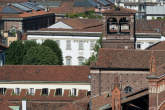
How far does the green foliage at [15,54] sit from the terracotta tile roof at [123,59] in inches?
1411

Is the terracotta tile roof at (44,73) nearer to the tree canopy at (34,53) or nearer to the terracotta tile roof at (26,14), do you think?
the tree canopy at (34,53)

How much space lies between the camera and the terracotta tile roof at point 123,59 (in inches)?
2901

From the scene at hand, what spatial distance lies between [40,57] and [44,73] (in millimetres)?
20102

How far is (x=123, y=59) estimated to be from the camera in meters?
75.1

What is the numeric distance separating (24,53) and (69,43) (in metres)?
10.9

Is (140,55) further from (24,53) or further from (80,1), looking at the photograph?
(80,1)

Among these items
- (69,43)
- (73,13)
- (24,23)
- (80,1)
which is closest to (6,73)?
(69,43)

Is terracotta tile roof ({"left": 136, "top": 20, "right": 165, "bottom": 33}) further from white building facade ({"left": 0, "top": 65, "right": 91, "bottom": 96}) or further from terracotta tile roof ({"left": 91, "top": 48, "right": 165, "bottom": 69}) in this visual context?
terracotta tile roof ({"left": 91, "top": 48, "right": 165, "bottom": 69})

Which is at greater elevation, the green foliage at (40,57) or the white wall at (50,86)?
the green foliage at (40,57)

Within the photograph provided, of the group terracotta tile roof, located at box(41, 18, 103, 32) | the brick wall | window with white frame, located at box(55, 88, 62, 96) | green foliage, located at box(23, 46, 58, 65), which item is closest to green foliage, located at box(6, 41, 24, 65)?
green foliage, located at box(23, 46, 58, 65)

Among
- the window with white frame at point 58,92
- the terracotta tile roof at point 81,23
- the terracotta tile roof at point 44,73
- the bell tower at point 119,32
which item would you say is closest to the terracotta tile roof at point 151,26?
the terracotta tile roof at point 81,23

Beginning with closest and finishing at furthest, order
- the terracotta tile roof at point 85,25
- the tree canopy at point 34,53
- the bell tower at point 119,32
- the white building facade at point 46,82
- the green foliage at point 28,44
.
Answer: the white building facade at point 46,82, the bell tower at point 119,32, the tree canopy at point 34,53, the green foliage at point 28,44, the terracotta tile roof at point 85,25

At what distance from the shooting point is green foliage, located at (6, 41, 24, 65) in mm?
110625

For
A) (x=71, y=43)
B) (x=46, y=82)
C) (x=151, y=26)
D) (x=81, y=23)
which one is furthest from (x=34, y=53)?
(x=81, y=23)
